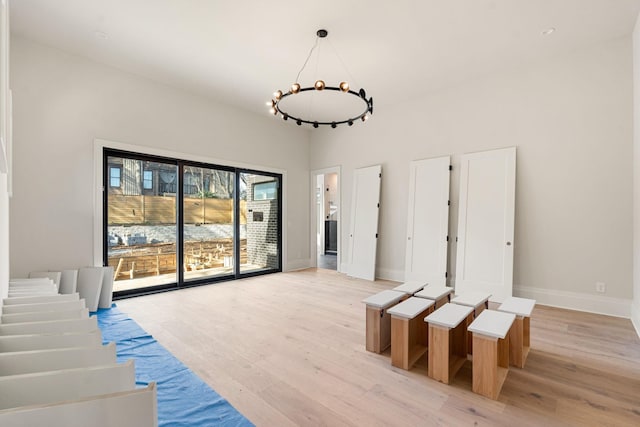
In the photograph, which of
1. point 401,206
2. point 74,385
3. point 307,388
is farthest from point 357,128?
point 74,385

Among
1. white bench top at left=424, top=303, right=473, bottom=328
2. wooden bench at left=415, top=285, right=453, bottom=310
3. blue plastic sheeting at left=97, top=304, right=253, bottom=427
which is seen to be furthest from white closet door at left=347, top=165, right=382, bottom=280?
blue plastic sheeting at left=97, top=304, right=253, bottom=427

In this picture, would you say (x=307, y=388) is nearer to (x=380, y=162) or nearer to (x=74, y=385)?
(x=74, y=385)

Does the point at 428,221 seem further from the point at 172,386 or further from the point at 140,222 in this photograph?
the point at 140,222

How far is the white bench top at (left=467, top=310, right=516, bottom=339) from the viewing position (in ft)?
6.56

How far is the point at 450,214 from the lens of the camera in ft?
16.0

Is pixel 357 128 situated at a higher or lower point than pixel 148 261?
higher

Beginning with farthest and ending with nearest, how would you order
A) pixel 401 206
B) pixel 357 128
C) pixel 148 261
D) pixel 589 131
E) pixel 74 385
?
pixel 357 128 → pixel 401 206 → pixel 148 261 → pixel 589 131 → pixel 74 385

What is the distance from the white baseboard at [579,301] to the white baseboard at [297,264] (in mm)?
4193

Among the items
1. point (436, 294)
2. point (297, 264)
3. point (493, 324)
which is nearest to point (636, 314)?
point (436, 294)

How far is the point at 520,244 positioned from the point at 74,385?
16.3 feet

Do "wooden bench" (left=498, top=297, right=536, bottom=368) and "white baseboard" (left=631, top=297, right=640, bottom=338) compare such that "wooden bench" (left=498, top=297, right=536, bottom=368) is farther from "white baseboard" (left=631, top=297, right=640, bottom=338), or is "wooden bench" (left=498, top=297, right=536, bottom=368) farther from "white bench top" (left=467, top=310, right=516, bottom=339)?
"white baseboard" (left=631, top=297, right=640, bottom=338)

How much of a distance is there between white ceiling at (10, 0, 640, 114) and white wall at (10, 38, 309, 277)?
0.27m

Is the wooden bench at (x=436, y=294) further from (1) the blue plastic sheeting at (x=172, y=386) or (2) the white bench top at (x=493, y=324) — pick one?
(1) the blue plastic sheeting at (x=172, y=386)

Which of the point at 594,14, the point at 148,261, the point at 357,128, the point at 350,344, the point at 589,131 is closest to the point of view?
the point at 350,344
